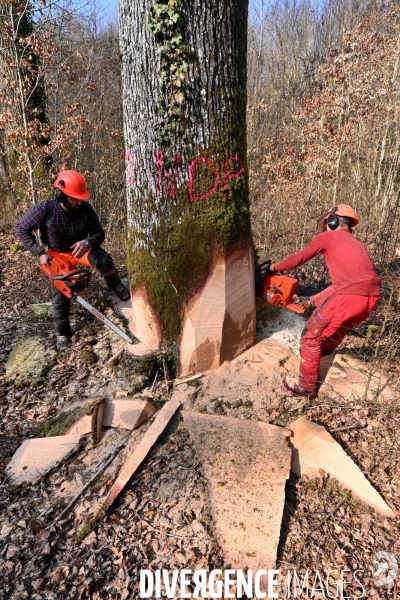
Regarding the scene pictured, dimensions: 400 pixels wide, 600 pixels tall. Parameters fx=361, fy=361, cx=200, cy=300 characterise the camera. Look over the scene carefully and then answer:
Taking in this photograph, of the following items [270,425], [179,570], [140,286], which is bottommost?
[179,570]

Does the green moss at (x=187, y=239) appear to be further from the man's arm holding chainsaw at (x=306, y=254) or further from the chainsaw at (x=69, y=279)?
the chainsaw at (x=69, y=279)

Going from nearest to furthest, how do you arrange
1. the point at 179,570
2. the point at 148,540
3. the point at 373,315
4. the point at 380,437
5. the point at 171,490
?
1. the point at 179,570
2. the point at 148,540
3. the point at 171,490
4. the point at 380,437
5. the point at 373,315

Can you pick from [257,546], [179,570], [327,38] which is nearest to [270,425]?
[257,546]

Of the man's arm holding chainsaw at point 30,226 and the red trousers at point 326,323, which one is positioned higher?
the man's arm holding chainsaw at point 30,226

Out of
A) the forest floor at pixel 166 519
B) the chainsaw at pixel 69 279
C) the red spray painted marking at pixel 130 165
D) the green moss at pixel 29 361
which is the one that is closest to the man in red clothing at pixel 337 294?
the forest floor at pixel 166 519

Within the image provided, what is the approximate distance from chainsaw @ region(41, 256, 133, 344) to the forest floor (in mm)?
743

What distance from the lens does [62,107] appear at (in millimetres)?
9188

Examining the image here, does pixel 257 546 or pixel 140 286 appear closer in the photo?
pixel 257 546

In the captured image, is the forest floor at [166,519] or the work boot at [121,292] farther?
the work boot at [121,292]

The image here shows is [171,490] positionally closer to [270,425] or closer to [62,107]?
[270,425]

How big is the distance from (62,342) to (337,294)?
282cm

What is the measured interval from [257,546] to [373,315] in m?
3.41

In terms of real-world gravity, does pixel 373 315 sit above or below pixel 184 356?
below

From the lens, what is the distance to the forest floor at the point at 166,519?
2014 millimetres
